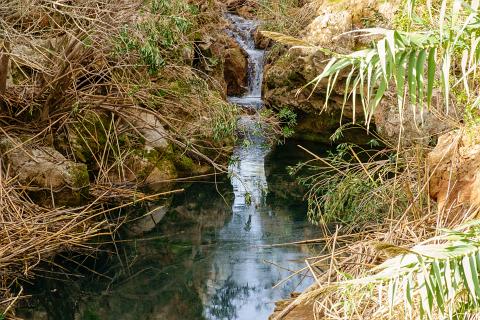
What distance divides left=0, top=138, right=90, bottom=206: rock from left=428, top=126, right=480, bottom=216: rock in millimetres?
5195

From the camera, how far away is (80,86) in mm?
11516

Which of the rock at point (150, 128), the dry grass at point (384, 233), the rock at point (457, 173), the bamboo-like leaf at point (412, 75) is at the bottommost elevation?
the rock at point (150, 128)

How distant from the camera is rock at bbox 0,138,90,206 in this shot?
9758 mm

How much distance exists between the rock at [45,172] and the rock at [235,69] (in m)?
8.34

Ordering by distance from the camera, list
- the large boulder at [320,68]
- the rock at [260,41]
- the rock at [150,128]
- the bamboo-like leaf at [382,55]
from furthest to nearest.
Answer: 1. the rock at [260,41]
2. the large boulder at [320,68]
3. the rock at [150,128]
4. the bamboo-like leaf at [382,55]

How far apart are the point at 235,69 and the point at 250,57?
66 cm

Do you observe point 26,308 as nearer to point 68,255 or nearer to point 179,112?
point 68,255

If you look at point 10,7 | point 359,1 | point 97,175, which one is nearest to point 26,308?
point 10,7

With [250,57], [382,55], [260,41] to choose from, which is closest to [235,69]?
[250,57]

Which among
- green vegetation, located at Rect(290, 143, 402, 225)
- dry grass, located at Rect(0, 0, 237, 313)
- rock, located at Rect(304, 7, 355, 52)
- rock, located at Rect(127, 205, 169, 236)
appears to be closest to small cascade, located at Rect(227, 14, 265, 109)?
rock, located at Rect(304, 7, 355, 52)

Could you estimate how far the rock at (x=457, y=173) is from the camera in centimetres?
598

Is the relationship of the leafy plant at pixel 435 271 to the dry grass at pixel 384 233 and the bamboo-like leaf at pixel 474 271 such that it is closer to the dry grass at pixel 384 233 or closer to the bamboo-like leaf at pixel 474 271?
the bamboo-like leaf at pixel 474 271

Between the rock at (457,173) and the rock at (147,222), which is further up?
the rock at (457,173)

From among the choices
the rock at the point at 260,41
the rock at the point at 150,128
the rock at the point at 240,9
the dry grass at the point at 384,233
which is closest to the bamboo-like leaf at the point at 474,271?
the dry grass at the point at 384,233
